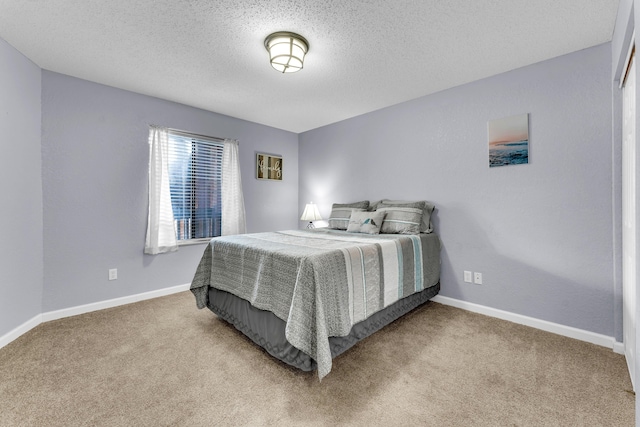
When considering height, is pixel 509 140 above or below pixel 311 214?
above

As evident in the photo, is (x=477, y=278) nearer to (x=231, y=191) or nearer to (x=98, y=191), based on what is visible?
(x=231, y=191)

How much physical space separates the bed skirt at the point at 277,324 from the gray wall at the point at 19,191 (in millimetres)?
1518

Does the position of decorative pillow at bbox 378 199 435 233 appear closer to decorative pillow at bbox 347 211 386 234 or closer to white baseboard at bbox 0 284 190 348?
decorative pillow at bbox 347 211 386 234

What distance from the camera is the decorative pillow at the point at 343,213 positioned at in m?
3.58

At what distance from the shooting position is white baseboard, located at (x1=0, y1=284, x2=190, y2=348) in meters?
2.20

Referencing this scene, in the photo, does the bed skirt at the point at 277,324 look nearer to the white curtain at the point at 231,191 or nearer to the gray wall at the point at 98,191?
the gray wall at the point at 98,191

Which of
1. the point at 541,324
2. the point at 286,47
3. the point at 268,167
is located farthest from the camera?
the point at 268,167

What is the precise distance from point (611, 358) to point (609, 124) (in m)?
1.76

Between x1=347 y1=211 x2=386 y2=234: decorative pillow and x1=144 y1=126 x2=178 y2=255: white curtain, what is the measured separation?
7.25 ft

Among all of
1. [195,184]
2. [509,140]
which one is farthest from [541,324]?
[195,184]

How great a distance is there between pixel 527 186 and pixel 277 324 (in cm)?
251

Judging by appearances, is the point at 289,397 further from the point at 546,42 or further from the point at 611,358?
the point at 546,42

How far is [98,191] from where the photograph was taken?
9.38 ft

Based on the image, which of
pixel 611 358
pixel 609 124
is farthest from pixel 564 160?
pixel 611 358
